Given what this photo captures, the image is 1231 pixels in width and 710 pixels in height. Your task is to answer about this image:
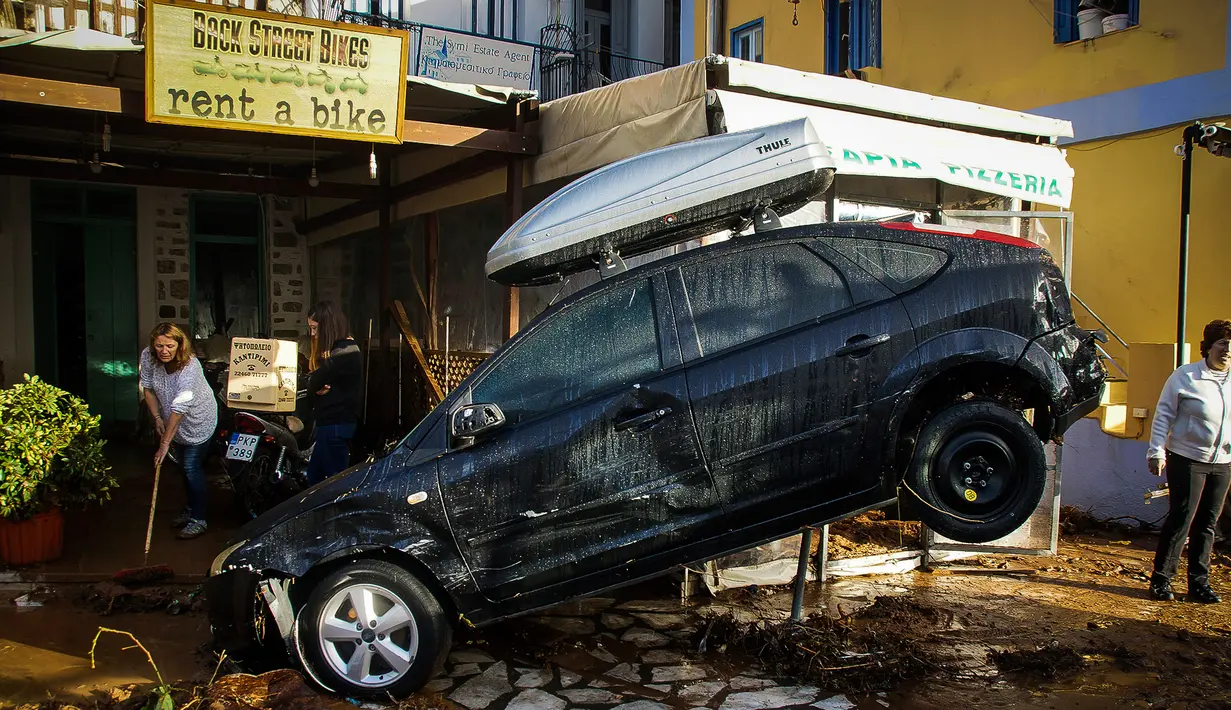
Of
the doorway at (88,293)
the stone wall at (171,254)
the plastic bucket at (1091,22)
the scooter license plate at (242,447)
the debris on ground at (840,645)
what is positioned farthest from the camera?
the stone wall at (171,254)

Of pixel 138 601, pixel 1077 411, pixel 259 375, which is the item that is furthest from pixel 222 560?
pixel 1077 411

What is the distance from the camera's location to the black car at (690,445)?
158 inches

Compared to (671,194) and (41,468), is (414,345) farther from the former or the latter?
(671,194)

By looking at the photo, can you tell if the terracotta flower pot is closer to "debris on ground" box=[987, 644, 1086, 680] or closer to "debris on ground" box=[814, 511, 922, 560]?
"debris on ground" box=[814, 511, 922, 560]

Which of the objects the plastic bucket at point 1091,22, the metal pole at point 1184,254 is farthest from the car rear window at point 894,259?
the plastic bucket at point 1091,22

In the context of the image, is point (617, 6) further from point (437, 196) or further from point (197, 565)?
point (197, 565)

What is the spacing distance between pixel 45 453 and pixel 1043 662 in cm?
614

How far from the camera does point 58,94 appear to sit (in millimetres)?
5898

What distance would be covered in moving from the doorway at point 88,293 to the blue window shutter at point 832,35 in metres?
9.65

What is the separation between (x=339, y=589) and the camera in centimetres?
406

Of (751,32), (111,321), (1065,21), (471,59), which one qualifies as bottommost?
(111,321)

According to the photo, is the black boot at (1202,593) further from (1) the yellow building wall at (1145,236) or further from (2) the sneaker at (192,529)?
(2) the sneaker at (192,529)

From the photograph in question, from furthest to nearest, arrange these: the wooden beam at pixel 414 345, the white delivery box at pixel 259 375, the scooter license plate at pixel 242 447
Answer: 1. the wooden beam at pixel 414 345
2. the white delivery box at pixel 259 375
3. the scooter license plate at pixel 242 447

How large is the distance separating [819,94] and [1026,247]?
7.56ft
